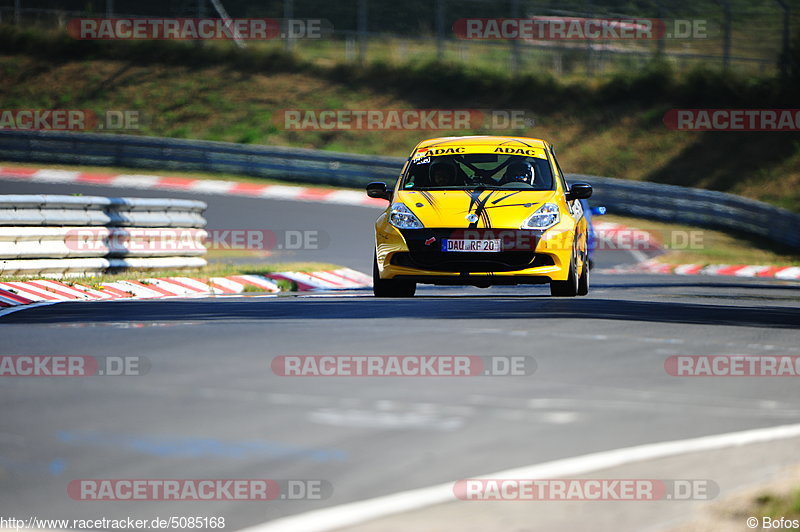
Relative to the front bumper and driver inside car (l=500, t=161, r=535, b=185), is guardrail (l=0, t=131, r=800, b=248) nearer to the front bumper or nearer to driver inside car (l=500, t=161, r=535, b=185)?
driver inside car (l=500, t=161, r=535, b=185)

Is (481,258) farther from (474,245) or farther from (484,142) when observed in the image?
(484,142)

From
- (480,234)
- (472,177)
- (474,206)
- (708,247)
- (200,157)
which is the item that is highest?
(200,157)

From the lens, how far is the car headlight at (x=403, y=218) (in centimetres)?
1222

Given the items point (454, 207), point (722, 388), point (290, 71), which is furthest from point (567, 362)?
point (290, 71)

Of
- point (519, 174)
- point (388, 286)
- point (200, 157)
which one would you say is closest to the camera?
point (388, 286)

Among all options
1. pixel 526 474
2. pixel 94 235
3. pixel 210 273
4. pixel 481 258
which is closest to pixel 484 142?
pixel 481 258

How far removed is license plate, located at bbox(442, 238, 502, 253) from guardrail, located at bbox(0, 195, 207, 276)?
186 inches

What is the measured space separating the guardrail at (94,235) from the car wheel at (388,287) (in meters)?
3.79

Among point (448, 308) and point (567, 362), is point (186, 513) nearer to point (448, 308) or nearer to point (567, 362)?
point (567, 362)

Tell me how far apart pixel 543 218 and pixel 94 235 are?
5451mm

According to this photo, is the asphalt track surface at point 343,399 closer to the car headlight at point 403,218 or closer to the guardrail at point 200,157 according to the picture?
the car headlight at point 403,218

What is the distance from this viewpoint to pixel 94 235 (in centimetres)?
1481

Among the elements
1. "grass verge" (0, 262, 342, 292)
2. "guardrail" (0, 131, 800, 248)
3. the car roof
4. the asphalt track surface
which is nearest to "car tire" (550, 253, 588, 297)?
the asphalt track surface

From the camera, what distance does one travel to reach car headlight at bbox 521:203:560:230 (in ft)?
40.0
